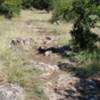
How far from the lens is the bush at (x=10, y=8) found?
970 inches

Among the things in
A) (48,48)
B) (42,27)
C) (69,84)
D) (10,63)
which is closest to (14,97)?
(10,63)

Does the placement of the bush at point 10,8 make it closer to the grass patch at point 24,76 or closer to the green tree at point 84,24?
the green tree at point 84,24

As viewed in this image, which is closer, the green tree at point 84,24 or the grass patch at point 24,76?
the grass patch at point 24,76

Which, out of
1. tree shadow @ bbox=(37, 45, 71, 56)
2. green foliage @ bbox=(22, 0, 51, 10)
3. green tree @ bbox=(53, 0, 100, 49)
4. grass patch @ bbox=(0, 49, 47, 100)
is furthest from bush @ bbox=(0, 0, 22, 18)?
grass patch @ bbox=(0, 49, 47, 100)

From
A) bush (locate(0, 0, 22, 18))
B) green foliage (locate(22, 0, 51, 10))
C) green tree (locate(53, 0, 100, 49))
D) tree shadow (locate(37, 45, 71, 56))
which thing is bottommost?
green foliage (locate(22, 0, 51, 10))

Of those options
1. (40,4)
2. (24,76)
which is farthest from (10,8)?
(24,76)

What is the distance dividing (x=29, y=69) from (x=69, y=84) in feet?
3.17

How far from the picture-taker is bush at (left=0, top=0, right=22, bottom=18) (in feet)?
80.8

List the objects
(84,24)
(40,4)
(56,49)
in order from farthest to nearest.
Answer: (40,4) < (56,49) < (84,24)

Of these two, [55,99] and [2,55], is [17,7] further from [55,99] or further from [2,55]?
[55,99]

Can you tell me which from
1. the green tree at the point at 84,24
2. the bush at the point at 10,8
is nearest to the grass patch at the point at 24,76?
the green tree at the point at 84,24

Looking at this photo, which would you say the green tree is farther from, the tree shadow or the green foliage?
the green foliage

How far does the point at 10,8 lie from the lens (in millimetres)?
25219

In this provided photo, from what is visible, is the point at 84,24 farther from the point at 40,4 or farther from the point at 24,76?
the point at 40,4
